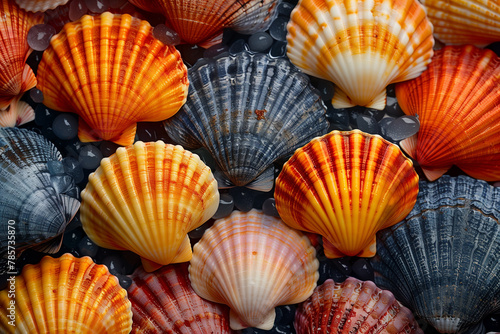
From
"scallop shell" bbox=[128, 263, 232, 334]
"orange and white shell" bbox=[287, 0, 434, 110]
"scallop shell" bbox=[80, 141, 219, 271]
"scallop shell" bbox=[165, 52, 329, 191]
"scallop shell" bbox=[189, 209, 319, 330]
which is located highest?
"orange and white shell" bbox=[287, 0, 434, 110]

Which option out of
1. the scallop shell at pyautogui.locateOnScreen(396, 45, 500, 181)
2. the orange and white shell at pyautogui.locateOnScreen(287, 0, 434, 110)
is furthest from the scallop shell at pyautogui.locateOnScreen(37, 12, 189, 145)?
the scallop shell at pyautogui.locateOnScreen(396, 45, 500, 181)

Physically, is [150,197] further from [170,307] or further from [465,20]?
[465,20]

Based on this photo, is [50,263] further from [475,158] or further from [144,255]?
[475,158]

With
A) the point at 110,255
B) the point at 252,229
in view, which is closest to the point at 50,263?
the point at 110,255

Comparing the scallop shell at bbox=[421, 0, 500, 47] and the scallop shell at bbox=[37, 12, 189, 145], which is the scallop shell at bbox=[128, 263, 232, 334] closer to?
the scallop shell at bbox=[37, 12, 189, 145]

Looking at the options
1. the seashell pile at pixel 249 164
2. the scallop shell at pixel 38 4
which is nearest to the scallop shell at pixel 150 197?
Answer: the seashell pile at pixel 249 164

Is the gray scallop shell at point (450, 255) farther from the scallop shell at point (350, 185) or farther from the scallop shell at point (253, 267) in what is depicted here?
the scallop shell at point (253, 267)
